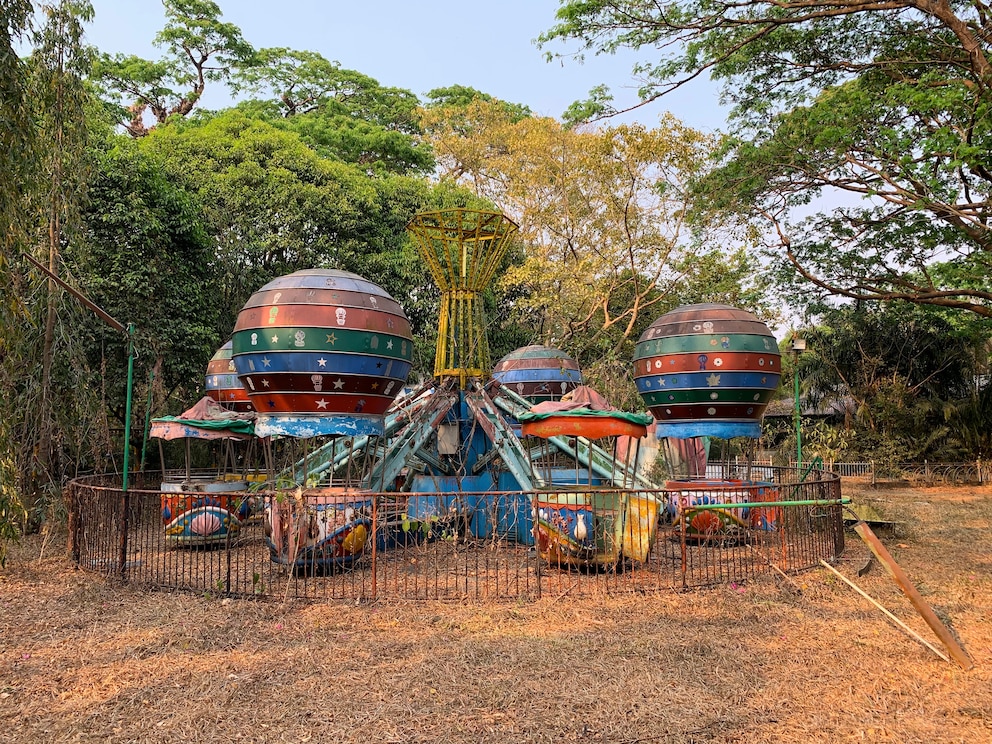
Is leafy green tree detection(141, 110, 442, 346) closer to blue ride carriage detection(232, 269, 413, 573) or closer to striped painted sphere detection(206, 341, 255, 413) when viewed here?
striped painted sphere detection(206, 341, 255, 413)

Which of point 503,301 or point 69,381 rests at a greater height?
point 503,301

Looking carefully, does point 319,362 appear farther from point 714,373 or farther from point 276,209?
point 276,209

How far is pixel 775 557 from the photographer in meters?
12.1

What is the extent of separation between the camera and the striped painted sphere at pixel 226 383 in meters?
20.0

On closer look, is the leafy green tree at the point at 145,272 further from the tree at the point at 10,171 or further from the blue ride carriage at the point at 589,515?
the blue ride carriage at the point at 589,515

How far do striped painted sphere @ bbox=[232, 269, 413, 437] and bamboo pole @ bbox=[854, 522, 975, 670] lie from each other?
25.9 feet

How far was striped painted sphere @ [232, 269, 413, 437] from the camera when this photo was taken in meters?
12.0

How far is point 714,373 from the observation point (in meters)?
14.9

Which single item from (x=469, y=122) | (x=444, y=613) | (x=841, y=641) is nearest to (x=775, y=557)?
(x=841, y=641)

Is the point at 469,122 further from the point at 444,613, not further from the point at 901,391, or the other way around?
the point at 444,613

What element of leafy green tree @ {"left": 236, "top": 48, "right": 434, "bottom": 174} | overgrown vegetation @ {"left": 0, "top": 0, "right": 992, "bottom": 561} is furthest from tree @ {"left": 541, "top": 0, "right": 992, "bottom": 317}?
leafy green tree @ {"left": 236, "top": 48, "right": 434, "bottom": 174}

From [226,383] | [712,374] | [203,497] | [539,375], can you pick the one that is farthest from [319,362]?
[539,375]

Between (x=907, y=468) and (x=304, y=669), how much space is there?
26824 mm

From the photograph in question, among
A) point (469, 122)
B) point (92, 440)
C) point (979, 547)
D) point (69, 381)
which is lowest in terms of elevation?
point (979, 547)
